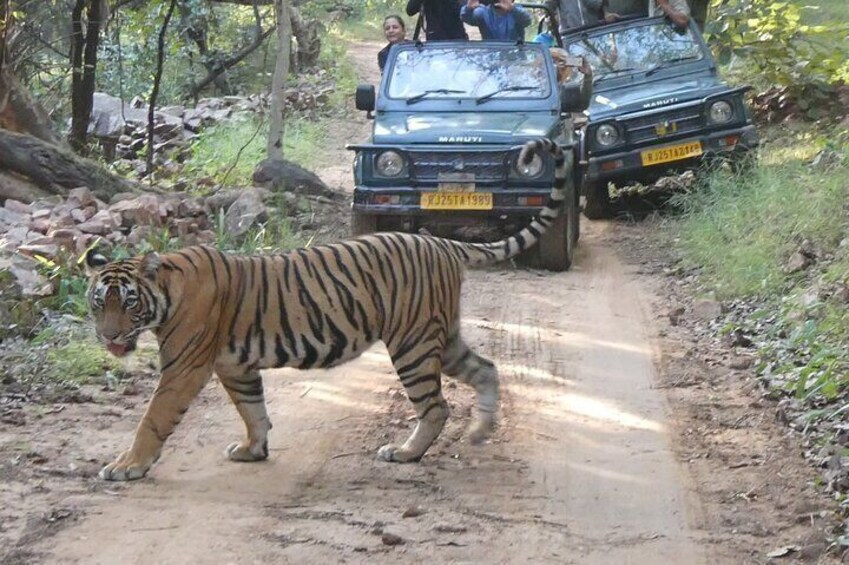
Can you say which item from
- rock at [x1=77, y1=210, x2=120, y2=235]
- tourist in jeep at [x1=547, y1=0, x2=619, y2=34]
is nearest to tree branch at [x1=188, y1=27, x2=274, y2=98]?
tourist in jeep at [x1=547, y1=0, x2=619, y2=34]

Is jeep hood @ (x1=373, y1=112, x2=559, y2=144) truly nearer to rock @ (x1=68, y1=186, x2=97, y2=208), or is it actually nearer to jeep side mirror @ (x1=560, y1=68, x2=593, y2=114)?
jeep side mirror @ (x1=560, y1=68, x2=593, y2=114)

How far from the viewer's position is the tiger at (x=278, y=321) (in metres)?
5.48

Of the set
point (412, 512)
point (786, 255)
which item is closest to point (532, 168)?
point (786, 255)

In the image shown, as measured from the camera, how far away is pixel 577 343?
8.24m

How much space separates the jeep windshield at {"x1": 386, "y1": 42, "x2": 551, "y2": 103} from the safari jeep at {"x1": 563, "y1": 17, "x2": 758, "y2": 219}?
4.49 feet

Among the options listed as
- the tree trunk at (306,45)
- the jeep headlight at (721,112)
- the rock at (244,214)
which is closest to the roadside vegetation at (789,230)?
the jeep headlight at (721,112)

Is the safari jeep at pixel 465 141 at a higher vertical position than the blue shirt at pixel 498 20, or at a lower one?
lower

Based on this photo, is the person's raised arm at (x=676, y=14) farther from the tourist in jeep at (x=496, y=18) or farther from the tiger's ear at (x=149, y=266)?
the tiger's ear at (x=149, y=266)

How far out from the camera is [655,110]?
1200 cm

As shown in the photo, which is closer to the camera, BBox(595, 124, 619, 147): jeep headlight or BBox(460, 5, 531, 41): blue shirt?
BBox(595, 124, 619, 147): jeep headlight

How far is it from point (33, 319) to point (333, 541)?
13.7 feet

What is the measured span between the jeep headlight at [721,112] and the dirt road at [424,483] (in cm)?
434

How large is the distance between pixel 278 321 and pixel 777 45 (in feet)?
40.0

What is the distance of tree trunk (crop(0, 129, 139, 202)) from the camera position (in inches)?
450
